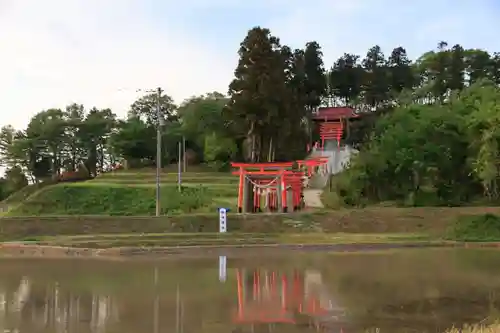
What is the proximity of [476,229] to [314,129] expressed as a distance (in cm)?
3312

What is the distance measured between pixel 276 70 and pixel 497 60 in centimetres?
3502

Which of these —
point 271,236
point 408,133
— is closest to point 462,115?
point 408,133

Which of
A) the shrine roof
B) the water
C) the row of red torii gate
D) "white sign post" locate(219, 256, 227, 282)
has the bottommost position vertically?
"white sign post" locate(219, 256, 227, 282)

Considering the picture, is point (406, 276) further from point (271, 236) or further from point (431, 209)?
point (431, 209)

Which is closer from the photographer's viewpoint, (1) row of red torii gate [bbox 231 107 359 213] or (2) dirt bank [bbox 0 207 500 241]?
(2) dirt bank [bbox 0 207 500 241]

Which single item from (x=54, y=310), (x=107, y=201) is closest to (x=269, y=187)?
(x=107, y=201)

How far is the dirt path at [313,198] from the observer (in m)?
42.1

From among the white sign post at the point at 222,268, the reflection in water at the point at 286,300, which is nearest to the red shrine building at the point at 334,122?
the white sign post at the point at 222,268

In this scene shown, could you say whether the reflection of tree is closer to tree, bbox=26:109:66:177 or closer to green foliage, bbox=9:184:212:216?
green foliage, bbox=9:184:212:216

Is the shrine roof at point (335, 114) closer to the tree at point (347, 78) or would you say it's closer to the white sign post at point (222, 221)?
the tree at point (347, 78)

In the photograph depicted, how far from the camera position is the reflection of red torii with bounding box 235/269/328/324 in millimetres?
10745

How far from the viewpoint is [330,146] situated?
190ft

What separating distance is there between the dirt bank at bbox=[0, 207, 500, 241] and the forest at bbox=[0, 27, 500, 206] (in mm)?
7197

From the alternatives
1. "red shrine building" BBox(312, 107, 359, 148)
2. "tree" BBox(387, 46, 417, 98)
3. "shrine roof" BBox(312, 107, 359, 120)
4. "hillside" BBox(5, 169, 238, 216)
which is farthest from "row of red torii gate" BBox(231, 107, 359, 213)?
"tree" BBox(387, 46, 417, 98)
